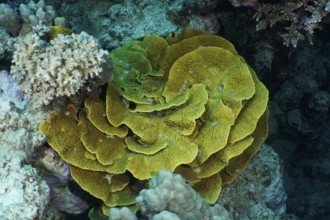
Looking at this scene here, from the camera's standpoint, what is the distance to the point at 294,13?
307 centimetres

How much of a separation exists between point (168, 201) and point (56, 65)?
1.18m

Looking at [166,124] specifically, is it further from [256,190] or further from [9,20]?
[9,20]

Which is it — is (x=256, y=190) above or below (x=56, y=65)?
below

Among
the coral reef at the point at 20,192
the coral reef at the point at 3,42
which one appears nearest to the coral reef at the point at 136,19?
the coral reef at the point at 3,42

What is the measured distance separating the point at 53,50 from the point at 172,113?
1.05 metres

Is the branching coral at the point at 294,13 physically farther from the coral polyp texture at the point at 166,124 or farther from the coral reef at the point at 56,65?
the coral reef at the point at 56,65

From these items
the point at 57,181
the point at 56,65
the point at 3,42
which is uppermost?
the point at 56,65

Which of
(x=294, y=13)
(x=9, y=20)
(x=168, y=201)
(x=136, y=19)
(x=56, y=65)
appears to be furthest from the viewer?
(x=136, y=19)

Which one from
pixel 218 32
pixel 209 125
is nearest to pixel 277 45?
pixel 218 32

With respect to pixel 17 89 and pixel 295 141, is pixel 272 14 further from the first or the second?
pixel 295 141

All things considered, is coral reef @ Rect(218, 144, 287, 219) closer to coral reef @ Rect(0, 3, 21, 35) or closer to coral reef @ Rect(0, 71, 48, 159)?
coral reef @ Rect(0, 71, 48, 159)

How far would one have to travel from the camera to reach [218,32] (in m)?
3.78

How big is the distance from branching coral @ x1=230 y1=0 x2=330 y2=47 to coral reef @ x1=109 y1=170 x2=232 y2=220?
163cm

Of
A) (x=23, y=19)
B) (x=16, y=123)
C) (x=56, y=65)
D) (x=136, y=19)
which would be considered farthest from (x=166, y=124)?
(x=23, y=19)
